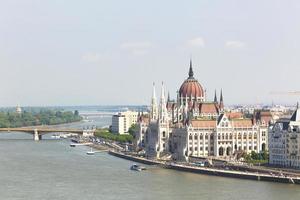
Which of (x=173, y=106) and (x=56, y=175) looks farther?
(x=173, y=106)

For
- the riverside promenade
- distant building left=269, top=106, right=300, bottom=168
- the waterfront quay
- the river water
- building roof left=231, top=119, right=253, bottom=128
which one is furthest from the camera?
building roof left=231, top=119, right=253, bottom=128

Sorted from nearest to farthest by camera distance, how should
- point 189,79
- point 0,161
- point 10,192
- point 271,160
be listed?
point 10,192, point 271,160, point 0,161, point 189,79

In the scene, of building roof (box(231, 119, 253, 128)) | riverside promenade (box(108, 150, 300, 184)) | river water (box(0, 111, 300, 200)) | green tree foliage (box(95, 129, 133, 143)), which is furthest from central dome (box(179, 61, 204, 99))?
river water (box(0, 111, 300, 200))

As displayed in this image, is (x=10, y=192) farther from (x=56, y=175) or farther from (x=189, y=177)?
(x=189, y=177)

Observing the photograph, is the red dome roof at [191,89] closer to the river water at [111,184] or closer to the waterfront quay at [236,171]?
the waterfront quay at [236,171]

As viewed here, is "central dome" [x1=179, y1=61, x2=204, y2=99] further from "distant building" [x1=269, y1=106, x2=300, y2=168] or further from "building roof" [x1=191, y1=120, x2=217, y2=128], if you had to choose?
"distant building" [x1=269, y1=106, x2=300, y2=168]

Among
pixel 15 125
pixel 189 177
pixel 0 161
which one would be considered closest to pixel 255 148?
pixel 189 177
